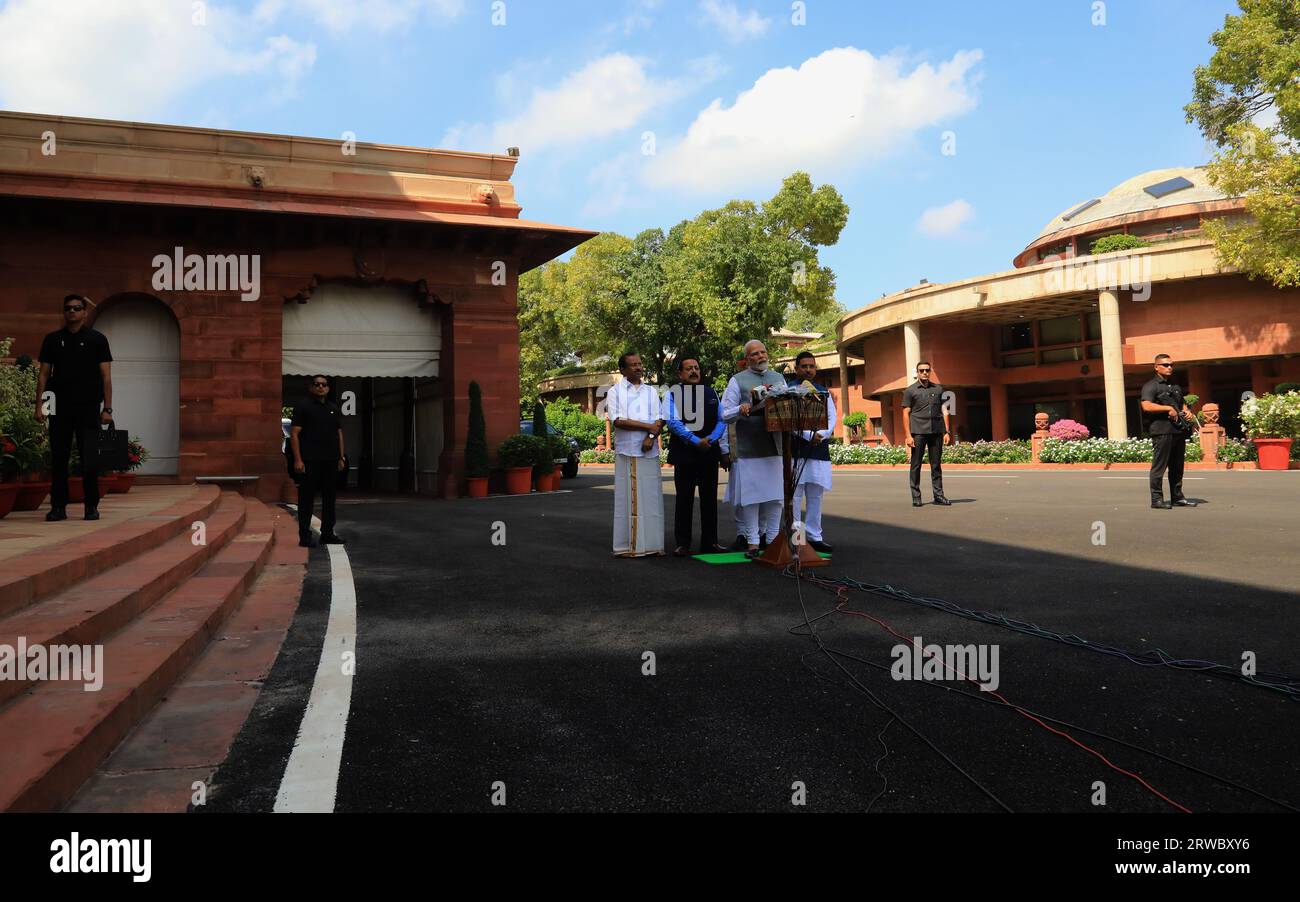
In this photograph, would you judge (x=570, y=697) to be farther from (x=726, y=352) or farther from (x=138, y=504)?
(x=726, y=352)

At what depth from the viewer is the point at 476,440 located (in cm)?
1792

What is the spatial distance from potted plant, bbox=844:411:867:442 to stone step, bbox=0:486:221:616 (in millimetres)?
40944

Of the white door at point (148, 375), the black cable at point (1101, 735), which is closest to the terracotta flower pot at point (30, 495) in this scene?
the black cable at point (1101, 735)

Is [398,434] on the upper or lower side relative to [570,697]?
upper

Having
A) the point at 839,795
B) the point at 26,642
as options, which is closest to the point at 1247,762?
the point at 839,795

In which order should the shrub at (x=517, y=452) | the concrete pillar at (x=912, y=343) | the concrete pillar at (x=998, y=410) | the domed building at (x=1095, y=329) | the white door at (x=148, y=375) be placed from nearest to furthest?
1. the white door at (x=148, y=375)
2. the shrub at (x=517, y=452)
3. the domed building at (x=1095, y=329)
4. the concrete pillar at (x=912, y=343)
5. the concrete pillar at (x=998, y=410)

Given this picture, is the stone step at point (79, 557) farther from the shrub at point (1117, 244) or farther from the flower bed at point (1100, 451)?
the shrub at point (1117, 244)

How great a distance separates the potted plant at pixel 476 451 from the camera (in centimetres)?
1783

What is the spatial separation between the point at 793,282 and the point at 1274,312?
18544 mm

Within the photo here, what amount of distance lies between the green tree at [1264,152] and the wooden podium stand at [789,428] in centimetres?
2101

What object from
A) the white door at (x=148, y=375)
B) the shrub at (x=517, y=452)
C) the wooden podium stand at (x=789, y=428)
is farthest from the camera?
the shrub at (x=517, y=452)

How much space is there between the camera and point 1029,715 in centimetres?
338

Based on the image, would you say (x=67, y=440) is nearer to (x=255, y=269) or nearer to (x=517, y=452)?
(x=255, y=269)

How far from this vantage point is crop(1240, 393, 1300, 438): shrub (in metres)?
20.1
